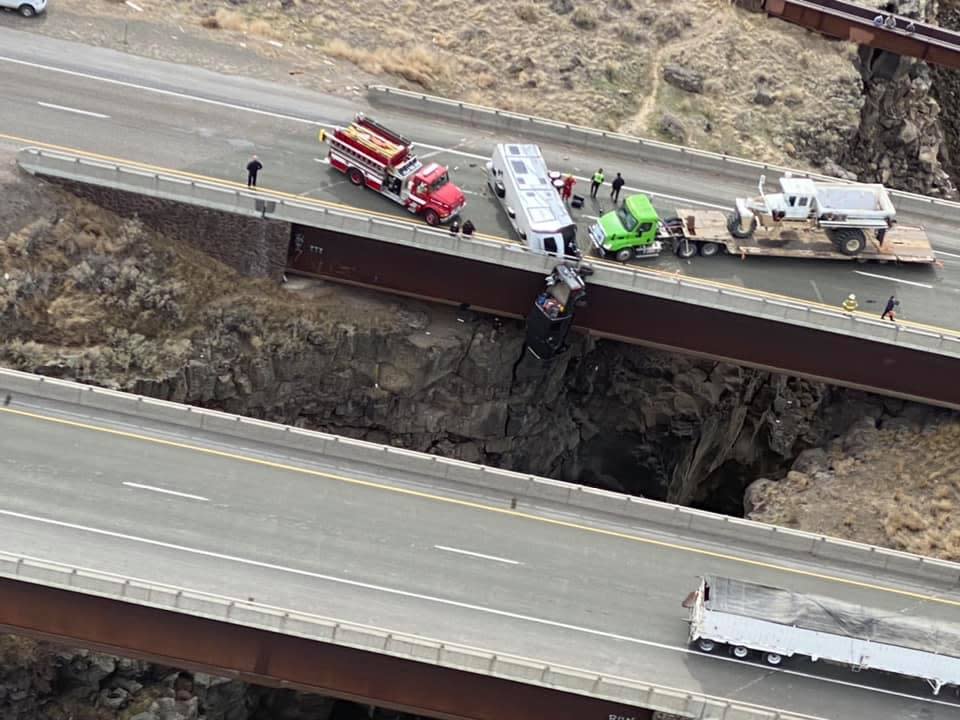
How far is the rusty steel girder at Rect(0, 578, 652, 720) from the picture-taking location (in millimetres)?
33000

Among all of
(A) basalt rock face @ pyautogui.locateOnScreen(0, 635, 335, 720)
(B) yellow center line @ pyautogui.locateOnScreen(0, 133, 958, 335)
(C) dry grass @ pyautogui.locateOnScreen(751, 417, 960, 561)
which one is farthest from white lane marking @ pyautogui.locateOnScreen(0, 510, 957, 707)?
(B) yellow center line @ pyautogui.locateOnScreen(0, 133, 958, 335)

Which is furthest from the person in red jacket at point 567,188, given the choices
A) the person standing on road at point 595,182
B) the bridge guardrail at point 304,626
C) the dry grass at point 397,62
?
the bridge guardrail at point 304,626

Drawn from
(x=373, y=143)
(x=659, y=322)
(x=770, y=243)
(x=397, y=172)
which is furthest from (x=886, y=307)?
(x=373, y=143)

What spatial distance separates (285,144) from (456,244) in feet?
31.8

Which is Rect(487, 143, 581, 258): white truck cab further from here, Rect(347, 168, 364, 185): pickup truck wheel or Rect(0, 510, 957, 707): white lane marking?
Rect(0, 510, 957, 707): white lane marking

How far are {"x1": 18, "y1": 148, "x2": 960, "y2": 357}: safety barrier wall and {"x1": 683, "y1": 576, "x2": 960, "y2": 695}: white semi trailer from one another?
520 inches

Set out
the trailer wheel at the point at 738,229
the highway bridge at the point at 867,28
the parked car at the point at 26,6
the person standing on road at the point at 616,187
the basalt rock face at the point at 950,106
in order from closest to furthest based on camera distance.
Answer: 1. the trailer wheel at the point at 738,229
2. the person standing on road at the point at 616,187
3. the parked car at the point at 26,6
4. the highway bridge at the point at 867,28
5. the basalt rock face at the point at 950,106

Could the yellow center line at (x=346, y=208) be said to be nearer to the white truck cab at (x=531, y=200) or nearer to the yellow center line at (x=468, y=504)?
the white truck cab at (x=531, y=200)

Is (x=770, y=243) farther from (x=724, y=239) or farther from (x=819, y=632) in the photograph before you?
(x=819, y=632)

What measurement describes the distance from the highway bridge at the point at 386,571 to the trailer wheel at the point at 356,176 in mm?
12411

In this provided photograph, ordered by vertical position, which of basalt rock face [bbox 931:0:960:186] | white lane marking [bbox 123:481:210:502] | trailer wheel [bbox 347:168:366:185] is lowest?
white lane marking [bbox 123:481:210:502]

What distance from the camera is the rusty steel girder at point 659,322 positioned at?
45156mm

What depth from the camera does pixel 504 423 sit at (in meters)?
49.4

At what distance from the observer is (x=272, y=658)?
33.3 m
